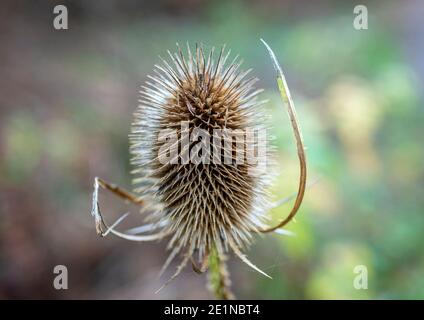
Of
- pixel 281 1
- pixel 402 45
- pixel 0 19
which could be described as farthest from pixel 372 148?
pixel 281 1

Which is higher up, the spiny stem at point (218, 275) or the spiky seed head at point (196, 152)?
the spiky seed head at point (196, 152)

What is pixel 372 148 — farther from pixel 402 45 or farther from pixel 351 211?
pixel 402 45

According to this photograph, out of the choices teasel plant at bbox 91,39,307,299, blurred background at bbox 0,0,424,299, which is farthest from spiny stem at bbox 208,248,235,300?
blurred background at bbox 0,0,424,299

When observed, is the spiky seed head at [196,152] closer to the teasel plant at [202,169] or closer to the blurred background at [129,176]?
the teasel plant at [202,169]

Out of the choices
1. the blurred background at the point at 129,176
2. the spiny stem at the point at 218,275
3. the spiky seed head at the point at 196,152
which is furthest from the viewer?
the blurred background at the point at 129,176

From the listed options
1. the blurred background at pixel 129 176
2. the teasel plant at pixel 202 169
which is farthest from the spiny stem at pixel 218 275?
the blurred background at pixel 129 176

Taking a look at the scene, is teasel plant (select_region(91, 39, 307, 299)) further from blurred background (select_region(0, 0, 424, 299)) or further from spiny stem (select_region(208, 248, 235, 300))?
blurred background (select_region(0, 0, 424, 299))
